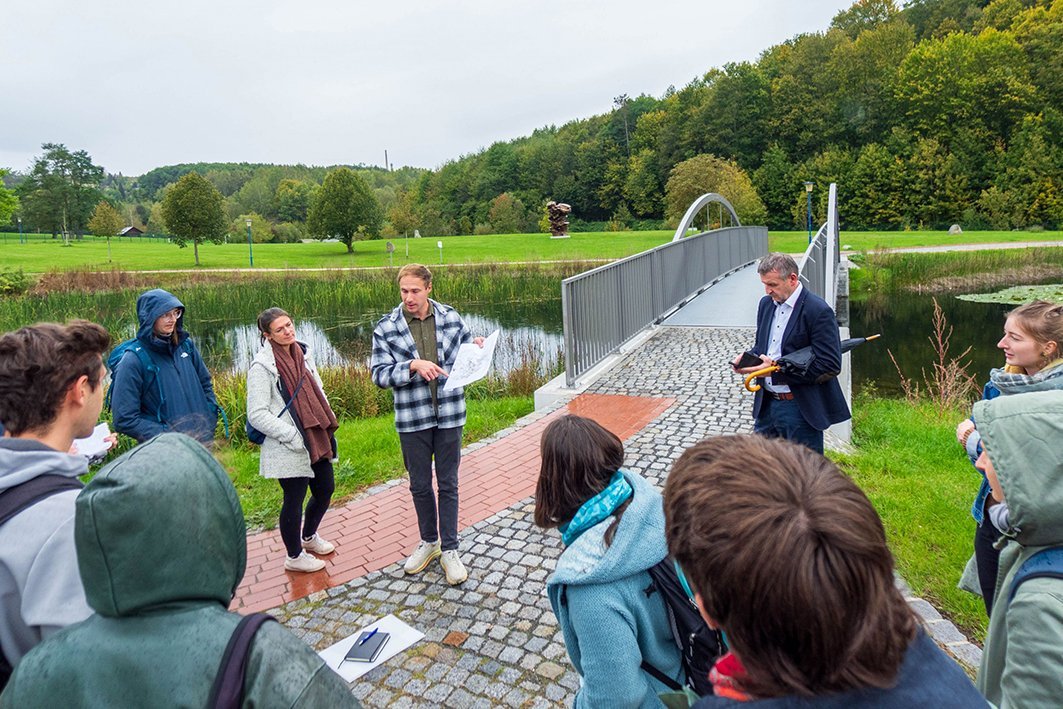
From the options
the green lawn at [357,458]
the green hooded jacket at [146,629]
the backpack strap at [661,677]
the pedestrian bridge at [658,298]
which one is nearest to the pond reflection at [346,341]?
the pedestrian bridge at [658,298]

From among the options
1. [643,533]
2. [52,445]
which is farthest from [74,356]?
[643,533]

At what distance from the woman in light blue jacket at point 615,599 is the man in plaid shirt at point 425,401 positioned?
2.09 m

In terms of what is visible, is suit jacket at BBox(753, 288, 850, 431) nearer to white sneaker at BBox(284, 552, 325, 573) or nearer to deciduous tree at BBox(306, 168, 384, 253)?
white sneaker at BBox(284, 552, 325, 573)

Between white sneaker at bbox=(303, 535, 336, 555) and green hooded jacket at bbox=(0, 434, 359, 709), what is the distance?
132 inches

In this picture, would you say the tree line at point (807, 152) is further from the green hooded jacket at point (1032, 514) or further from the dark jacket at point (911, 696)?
the dark jacket at point (911, 696)

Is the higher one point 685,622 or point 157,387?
point 157,387

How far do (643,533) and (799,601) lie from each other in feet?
2.66

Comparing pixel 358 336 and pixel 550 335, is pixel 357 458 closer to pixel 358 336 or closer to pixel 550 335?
pixel 550 335

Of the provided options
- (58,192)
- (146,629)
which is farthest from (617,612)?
(58,192)

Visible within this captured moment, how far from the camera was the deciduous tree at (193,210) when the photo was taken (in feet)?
131

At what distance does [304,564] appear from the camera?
4.12 m

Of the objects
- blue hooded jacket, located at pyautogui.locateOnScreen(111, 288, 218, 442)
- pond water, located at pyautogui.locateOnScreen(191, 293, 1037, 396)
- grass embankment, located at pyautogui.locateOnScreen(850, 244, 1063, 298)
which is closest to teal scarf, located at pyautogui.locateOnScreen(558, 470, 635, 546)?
blue hooded jacket, located at pyautogui.locateOnScreen(111, 288, 218, 442)

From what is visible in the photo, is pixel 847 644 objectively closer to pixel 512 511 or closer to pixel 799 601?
pixel 799 601

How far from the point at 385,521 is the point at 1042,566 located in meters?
4.09
